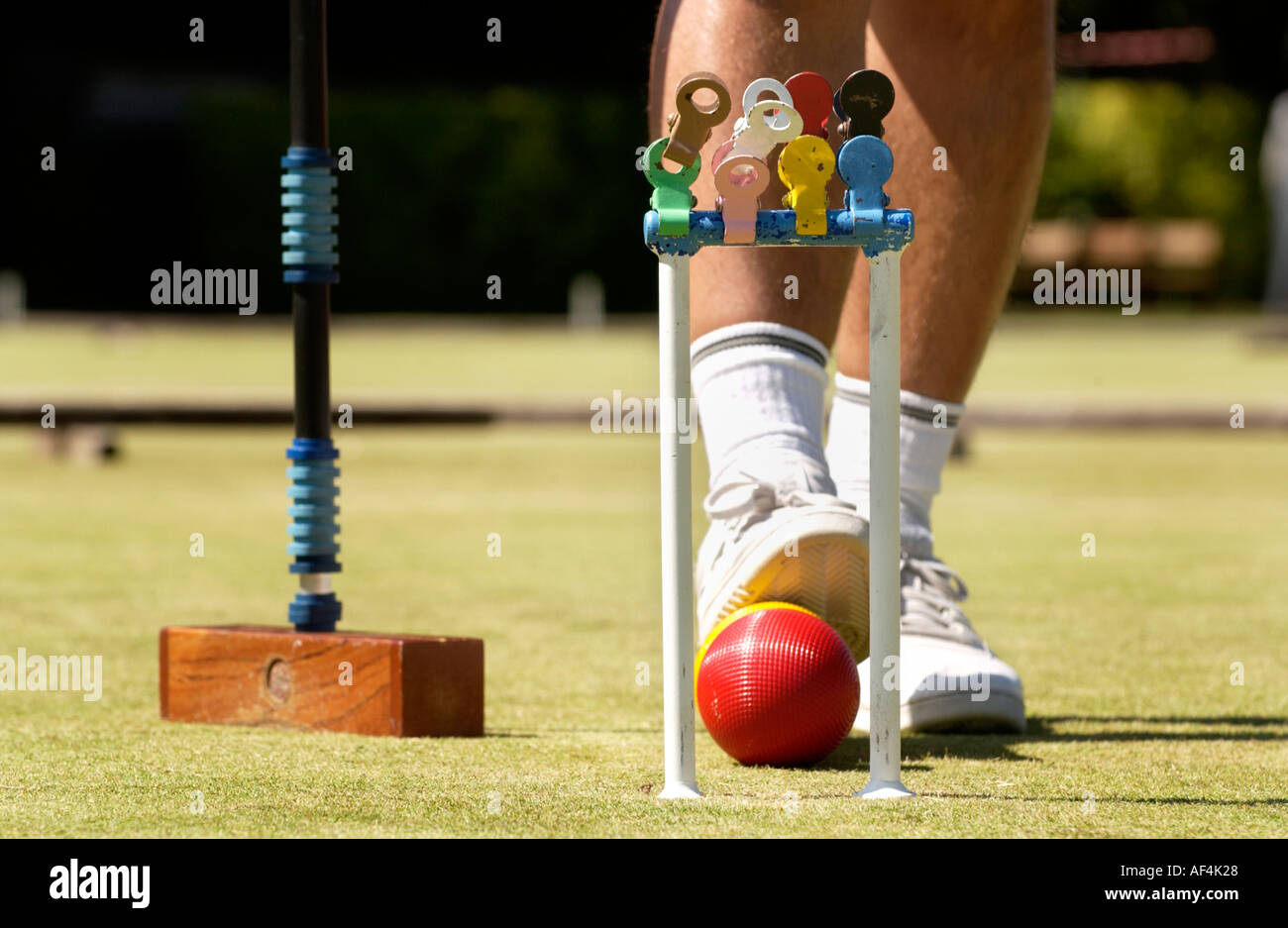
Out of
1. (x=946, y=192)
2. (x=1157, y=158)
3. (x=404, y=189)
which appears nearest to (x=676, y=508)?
(x=946, y=192)

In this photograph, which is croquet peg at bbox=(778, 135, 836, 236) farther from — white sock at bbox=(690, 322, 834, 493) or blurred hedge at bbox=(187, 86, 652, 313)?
blurred hedge at bbox=(187, 86, 652, 313)

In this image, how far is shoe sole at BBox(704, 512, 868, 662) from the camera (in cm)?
180

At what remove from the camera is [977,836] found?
1.43 m

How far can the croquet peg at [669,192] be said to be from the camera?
1514 mm

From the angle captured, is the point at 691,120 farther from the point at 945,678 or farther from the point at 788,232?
the point at 945,678

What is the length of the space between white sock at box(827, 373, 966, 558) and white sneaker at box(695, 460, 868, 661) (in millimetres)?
216

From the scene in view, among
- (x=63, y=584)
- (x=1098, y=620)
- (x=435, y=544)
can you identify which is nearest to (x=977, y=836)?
(x=1098, y=620)

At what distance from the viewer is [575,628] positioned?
9.27 ft

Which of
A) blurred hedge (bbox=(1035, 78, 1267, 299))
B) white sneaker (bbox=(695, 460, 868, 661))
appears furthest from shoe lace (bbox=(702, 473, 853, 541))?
blurred hedge (bbox=(1035, 78, 1267, 299))

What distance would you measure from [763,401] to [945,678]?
0.36 meters

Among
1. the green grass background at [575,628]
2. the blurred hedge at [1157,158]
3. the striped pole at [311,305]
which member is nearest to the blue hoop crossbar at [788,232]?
the green grass background at [575,628]

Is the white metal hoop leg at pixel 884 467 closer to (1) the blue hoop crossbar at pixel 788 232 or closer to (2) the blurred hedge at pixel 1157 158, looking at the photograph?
(1) the blue hoop crossbar at pixel 788 232

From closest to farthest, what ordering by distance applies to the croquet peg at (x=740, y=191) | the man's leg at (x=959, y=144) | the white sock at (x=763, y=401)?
1. the croquet peg at (x=740, y=191)
2. the white sock at (x=763, y=401)
3. the man's leg at (x=959, y=144)

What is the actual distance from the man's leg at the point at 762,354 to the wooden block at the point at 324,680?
272mm
